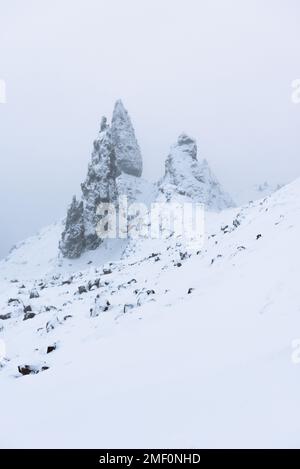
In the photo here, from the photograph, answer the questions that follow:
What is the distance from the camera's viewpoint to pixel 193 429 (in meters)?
5.49

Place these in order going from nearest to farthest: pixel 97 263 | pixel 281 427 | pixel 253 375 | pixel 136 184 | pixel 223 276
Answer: pixel 281 427 → pixel 253 375 → pixel 223 276 → pixel 97 263 → pixel 136 184

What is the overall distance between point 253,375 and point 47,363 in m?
7.10

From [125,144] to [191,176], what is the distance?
23936 mm

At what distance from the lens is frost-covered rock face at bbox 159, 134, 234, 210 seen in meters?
73.3

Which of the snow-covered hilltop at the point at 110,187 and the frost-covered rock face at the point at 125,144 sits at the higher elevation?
the frost-covered rock face at the point at 125,144

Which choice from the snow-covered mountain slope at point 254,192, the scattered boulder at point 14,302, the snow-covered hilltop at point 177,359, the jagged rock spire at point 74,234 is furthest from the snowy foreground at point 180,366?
the snow-covered mountain slope at point 254,192

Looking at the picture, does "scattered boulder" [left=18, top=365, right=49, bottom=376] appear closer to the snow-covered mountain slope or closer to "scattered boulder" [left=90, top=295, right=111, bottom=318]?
"scattered boulder" [left=90, top=295, right=111, bottom=318]

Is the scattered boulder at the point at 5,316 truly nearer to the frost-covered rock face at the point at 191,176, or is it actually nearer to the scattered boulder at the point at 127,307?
the scattered boulder at the point at 127,307

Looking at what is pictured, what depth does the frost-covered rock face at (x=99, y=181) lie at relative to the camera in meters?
76.0

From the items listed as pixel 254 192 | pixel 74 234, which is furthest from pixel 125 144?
pixel 254 192

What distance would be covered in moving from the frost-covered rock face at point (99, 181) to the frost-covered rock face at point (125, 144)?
42.7 feet

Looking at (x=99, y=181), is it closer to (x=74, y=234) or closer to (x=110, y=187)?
(x=110, y=187)
